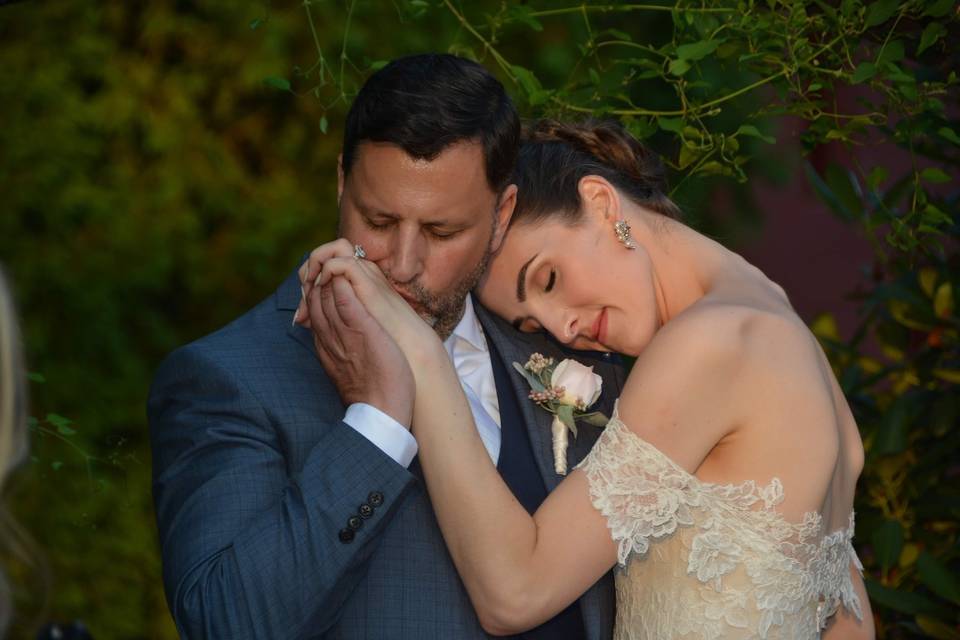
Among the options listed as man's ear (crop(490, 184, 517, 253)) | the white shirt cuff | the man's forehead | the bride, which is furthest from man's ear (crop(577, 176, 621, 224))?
the white shirt cuff

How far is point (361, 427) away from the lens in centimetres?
270

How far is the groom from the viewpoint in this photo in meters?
2.60

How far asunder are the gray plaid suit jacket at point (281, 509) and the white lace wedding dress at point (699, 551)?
15 centimetres

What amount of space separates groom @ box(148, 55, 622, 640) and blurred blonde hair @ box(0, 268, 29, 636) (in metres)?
0.83

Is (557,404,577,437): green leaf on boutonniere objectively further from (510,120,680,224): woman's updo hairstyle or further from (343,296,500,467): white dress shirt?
(510,120,680,224): woman's updo hairstyle

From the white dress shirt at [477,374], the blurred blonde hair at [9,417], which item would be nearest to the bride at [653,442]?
the white dress shirt at [477,374]

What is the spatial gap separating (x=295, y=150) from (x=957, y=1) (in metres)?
2.80

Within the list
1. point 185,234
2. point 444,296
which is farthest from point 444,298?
point 185,234

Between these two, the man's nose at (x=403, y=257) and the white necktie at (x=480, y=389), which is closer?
the man's nose at (x=403, y=257)

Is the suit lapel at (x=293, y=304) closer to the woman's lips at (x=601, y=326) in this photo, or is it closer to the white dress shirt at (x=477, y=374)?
the white dress shirt at (x=477, y=374)

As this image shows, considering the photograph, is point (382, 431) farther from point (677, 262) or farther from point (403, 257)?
point (677, 262)

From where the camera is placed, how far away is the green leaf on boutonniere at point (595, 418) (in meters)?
3.22

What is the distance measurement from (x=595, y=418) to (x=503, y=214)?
→ 496 mm

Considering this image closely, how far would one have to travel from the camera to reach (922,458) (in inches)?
195
